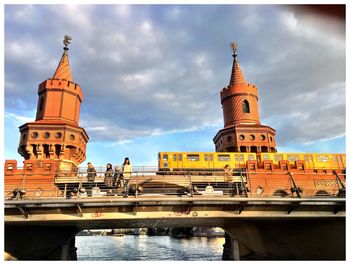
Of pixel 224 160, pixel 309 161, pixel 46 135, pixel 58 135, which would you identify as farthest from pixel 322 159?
pixel 46 135

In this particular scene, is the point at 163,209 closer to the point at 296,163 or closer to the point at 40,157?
the point at 296,163

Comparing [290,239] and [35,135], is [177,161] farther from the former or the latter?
[35,135]

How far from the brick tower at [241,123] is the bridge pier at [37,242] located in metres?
25.3

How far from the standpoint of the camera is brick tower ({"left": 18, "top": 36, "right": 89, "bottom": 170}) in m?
32.7

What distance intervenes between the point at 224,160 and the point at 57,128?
20.9 m

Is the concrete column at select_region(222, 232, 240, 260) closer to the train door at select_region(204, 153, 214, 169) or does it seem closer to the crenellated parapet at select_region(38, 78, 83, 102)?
the train door at select_region(204, 153, 214, 169)

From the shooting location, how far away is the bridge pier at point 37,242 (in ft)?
40.8

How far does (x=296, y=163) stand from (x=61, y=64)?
3592 centimetres

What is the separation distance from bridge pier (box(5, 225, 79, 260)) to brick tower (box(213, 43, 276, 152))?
25.3 m

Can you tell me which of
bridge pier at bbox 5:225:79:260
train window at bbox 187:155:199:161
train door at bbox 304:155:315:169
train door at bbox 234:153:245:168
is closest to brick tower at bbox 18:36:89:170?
bridge pier at bbox 5:225:79:260

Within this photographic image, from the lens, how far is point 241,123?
39531 millimetres

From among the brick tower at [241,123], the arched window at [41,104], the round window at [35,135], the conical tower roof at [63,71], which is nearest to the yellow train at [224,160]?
the brick tower at [241,123]

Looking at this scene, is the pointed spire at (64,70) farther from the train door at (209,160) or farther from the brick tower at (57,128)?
the train door at (209,160)
